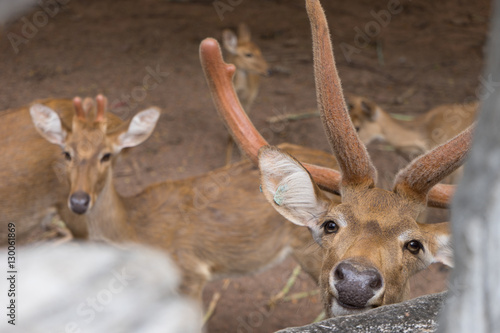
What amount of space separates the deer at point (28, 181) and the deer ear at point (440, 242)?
2986mm

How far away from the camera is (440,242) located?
240 centimetres

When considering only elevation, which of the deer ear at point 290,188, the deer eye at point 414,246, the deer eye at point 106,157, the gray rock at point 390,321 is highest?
the deer ear at point 290,188

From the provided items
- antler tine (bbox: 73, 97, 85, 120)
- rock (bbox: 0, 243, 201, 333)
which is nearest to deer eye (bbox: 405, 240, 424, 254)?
rock (bbox: 0, 243, 201, 333)

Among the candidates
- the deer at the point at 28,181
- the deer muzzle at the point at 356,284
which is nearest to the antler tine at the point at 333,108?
the deer muzzle at the point at 356,284

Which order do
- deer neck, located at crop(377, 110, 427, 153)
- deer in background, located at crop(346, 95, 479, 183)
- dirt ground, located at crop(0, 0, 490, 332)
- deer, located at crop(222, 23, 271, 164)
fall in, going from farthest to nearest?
deer, located at crop(222, 23, 271, 164), dirt ground, located at crop(0, 0, 490, 332), deer neck, located at crop(377, 110, 427, 153), deer in background, located at crop(346, 95, 479, 183)

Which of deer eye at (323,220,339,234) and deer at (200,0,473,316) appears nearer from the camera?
deer at (200,0,473,316)

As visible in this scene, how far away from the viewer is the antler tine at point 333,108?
7.84ft

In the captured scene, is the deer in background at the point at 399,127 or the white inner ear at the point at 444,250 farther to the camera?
the deer in background at the point at 399,127

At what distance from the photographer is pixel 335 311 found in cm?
210

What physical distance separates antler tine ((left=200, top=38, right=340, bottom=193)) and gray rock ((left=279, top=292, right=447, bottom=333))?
107 centimetres

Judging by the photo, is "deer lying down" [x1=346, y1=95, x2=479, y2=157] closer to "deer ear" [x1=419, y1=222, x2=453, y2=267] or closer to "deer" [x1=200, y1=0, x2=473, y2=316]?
"deer" [x1=200, y1=0, x2=473, y2=316]

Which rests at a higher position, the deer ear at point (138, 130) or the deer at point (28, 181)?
the deer ear at point (138, 130)

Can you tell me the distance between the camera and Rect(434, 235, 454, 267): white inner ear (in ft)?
7.84

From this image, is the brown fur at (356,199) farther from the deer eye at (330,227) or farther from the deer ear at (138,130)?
the deer ear at (138,130)
